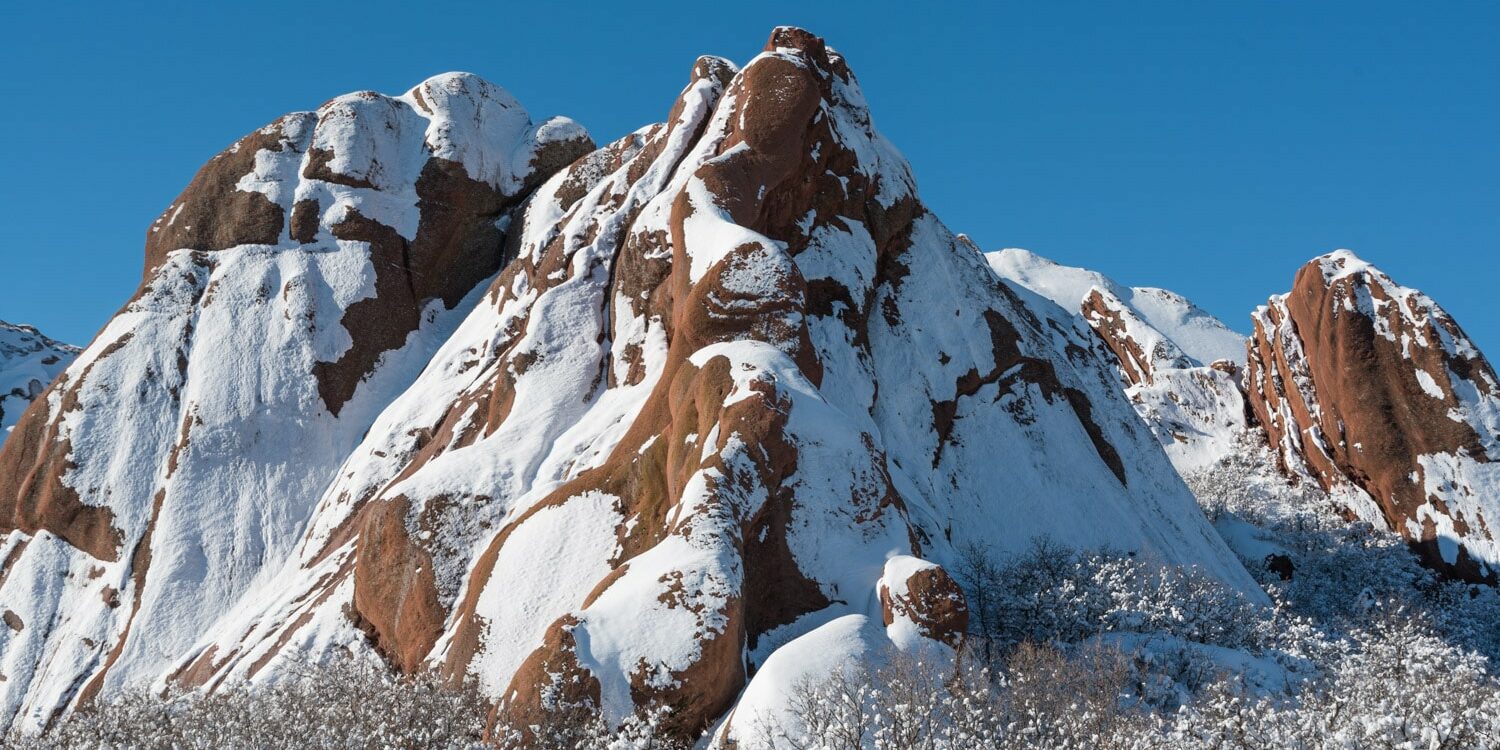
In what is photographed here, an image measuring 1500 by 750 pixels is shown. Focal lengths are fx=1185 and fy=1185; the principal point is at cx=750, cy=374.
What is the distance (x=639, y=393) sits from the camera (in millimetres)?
40281

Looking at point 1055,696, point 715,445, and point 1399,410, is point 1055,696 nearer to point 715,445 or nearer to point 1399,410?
point 715,445

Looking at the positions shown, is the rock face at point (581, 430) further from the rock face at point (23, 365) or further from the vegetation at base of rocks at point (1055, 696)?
the rock face at point (23, 365)

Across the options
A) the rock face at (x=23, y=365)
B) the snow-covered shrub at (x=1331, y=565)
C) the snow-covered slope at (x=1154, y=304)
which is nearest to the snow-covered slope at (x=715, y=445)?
the snow-covered shrub at (x=1331, y=565)

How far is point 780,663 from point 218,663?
86.0ft

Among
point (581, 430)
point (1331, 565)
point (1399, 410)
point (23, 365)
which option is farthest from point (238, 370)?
point (23, 365)

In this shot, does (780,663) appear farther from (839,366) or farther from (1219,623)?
(839,366)

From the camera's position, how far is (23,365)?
312 ft

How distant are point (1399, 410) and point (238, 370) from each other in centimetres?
5324

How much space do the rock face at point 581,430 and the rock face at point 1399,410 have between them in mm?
11604

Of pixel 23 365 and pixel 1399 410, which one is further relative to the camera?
pixel 23 365

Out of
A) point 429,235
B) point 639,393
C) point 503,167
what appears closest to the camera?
point 639,393

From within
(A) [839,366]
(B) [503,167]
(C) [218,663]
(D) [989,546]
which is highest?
(B) [503,167]

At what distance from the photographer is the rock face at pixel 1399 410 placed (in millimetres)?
52375

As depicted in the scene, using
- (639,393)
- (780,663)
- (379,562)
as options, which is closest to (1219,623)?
(780,663)
